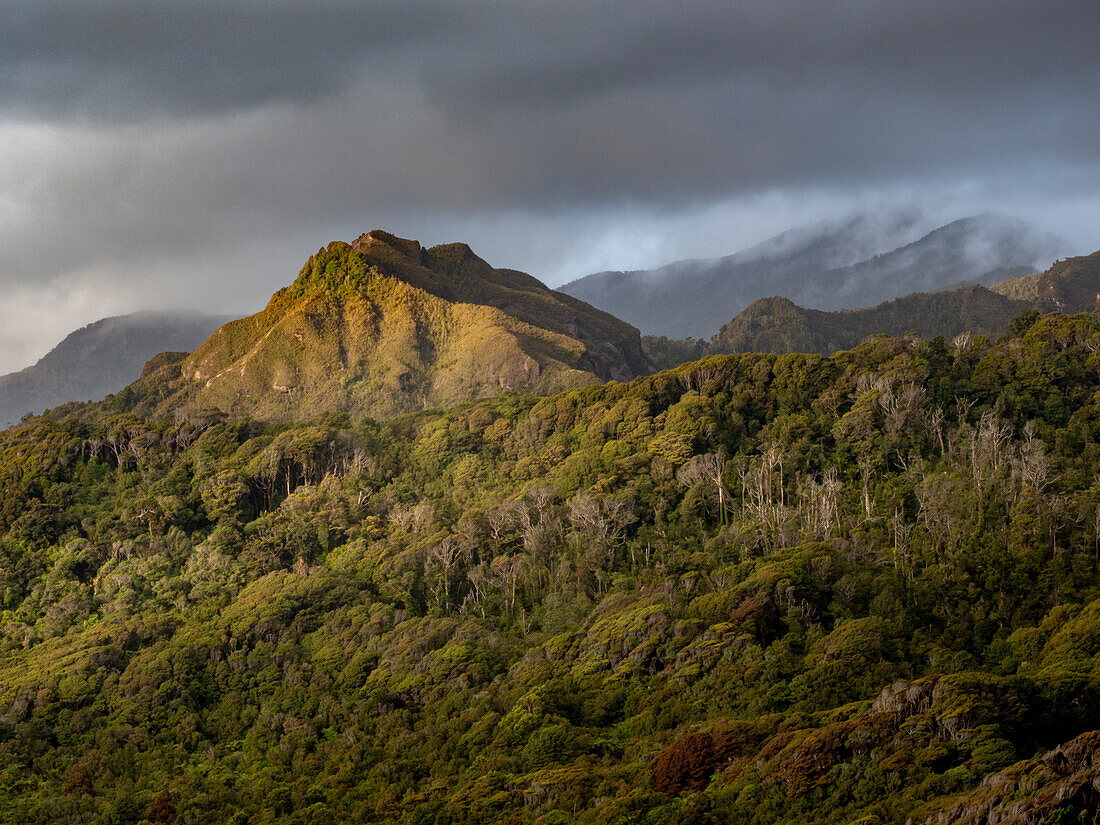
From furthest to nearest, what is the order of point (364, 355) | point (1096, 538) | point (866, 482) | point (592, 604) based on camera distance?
1. point (364, 355)
2. point (866, 482)
3. point (592, 604)
4. point (1096, 538)

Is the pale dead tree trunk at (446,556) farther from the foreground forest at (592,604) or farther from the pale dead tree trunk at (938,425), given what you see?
the pale dead tree trunk at (938,425)

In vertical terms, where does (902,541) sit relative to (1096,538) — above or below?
above

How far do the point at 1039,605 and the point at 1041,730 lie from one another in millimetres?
23083

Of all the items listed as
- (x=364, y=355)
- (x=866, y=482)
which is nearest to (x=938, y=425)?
(x=866, y=482)

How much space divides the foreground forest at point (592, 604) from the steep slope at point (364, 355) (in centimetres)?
4172

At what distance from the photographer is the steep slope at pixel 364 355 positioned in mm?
173500

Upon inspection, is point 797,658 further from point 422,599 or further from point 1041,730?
point 422,599

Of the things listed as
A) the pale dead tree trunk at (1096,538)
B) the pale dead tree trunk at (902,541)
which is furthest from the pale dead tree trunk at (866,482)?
the pale dead tree trunk at (1096,538)

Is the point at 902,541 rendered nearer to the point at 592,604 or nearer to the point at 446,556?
the point at 592,604

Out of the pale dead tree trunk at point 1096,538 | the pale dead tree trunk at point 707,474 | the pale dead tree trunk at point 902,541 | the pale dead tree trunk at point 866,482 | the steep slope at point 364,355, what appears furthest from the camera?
the steep slope at point 364,355

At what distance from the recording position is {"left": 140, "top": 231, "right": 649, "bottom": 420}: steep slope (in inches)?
6831

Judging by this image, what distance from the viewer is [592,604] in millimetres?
83500

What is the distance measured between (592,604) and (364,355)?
10969 cm

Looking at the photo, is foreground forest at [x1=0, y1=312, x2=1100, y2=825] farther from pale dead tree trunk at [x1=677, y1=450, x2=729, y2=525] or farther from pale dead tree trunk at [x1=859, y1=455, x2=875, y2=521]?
pale dead tree trunk at [x1=859, y1=455, x2=875, y2=521]
